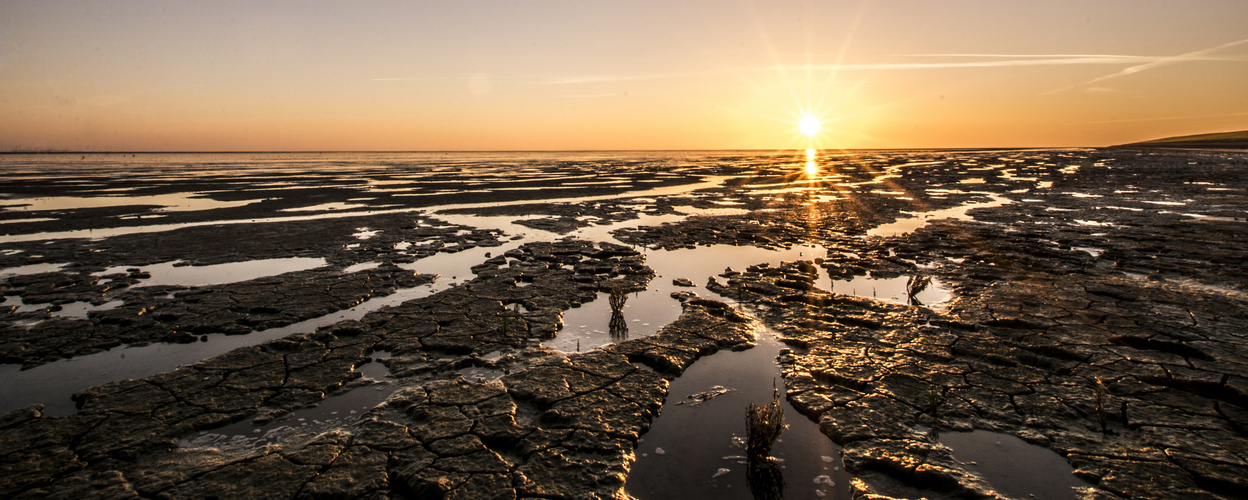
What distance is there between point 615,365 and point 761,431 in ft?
6.70

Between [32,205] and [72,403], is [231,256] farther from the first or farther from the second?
[32,205]

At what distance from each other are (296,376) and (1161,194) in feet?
102

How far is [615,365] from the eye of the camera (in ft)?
18.2

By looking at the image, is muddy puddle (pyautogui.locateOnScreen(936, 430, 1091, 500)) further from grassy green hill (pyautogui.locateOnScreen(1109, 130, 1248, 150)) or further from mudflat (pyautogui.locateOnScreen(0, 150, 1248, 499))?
grassy green hill (pyautogui.locateOnScreen(1109, 130, 1248, 150))

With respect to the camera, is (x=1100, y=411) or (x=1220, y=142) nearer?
(x=1100, y=411)

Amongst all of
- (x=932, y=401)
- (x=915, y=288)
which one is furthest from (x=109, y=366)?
A: (x=915, y=288)

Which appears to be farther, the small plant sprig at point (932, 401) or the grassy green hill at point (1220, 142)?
the grassy green hill at point (1220, 142)

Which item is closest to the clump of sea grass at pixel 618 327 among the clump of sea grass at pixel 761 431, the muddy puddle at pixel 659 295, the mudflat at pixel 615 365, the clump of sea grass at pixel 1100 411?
the muddy puddle at pixel 659 295

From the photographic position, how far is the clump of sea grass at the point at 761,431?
151 inches

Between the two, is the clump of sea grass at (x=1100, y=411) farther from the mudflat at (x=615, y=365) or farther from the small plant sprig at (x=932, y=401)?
the small plant sprig at (x=932, y=401)

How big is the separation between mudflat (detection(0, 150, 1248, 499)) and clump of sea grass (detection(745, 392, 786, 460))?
156 millimetres

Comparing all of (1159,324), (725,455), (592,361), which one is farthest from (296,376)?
(1159,324)

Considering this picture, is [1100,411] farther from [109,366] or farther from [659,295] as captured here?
[109,366]

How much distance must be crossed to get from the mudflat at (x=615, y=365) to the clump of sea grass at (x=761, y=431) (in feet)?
0.51
